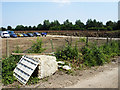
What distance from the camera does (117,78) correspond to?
6508 millimetres

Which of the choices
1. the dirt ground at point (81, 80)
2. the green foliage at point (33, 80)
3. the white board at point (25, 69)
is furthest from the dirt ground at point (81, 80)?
the white board at point (25, 69)

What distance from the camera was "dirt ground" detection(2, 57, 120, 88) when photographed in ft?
18.7

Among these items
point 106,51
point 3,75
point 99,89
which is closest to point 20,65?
point 3,75

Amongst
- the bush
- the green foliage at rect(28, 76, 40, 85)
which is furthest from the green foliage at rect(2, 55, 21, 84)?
the bush

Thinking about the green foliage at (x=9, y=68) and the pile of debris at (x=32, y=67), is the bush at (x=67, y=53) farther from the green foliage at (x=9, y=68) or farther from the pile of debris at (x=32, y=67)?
the green foliage at (x=9, y=68)

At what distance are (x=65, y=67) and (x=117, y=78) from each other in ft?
8.08

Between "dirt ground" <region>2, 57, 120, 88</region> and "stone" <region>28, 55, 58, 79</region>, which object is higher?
"stone" <region>28, 55, 58, 79</region>

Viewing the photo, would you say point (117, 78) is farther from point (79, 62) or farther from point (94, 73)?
point (79, 62)

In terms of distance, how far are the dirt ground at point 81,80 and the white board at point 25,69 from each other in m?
0.26

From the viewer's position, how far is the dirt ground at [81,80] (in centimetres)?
570

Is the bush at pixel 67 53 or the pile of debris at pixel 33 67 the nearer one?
the pile of debris at pixel 33 67

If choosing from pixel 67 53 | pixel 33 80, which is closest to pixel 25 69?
pixel 33 80

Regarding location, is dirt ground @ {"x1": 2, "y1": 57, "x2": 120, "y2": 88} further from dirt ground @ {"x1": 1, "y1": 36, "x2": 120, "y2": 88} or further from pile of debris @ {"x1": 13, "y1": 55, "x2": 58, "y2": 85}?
pile of debris @ {"x1": 13, "y1": 55, "x2": 58, "y2": 85}

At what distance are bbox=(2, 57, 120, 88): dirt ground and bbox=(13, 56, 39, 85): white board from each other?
26cm
